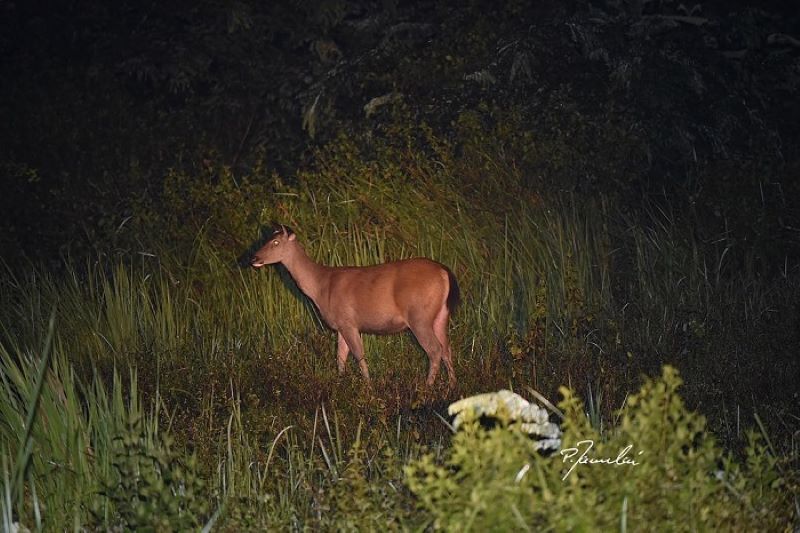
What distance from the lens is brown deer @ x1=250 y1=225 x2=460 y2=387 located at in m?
8.61

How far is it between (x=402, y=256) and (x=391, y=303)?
1404 millimetres

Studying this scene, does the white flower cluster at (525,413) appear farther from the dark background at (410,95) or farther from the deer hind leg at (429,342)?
the dark background at (410,95)

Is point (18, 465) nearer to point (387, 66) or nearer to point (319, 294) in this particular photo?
point (319, 294)

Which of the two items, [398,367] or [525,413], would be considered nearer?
[525,413]

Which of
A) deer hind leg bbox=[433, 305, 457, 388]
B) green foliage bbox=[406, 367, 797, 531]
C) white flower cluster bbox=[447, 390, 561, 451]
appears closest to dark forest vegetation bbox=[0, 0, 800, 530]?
green foliage bbox=[406, 367, 797, 531]

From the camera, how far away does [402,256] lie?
10.1 metres

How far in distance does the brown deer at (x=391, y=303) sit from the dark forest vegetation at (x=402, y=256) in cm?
21

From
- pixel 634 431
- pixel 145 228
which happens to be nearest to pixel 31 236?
pixel 145 228

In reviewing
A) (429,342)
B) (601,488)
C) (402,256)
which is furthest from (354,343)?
(601,488)

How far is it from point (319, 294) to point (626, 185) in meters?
3.46

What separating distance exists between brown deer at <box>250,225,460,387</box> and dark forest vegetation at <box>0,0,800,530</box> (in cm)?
21

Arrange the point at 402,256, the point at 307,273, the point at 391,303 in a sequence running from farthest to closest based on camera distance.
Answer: the point at 402,256
the point at 307,273
the point at 391,303

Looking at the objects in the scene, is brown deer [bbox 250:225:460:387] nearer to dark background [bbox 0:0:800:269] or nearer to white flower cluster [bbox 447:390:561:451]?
dark background [bbox 0:0:800:269]

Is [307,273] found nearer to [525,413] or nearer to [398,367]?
[398,367]
